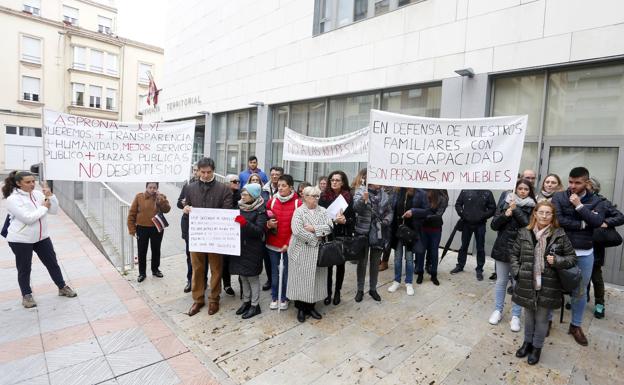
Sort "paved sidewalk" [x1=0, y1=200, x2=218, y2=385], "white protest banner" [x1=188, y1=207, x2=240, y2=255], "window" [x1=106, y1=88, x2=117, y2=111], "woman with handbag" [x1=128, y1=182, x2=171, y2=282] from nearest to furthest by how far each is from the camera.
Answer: "paved sidewalk" [x1=0, y1=200, x2=218, y2=385], "white protest banner" [x1=188, y1=207, x2=240, y2=255], "woman with handbag" [x1=128, y1=182, x2=171, y2=282], "window" [x1=106, y1=88, x2=117, y2=111]

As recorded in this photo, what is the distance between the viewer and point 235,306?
4785mm

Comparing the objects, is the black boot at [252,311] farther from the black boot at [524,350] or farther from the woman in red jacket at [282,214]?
the black boot at [524,350]

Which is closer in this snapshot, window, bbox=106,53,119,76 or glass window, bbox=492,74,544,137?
glass window, bbox=492,74,544,137

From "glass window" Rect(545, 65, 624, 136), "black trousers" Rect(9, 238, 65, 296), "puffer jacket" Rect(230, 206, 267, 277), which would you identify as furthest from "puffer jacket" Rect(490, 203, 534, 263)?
"black trousers" Rect(9, 238, 65, 296)

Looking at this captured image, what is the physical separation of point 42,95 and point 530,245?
41.1 meters

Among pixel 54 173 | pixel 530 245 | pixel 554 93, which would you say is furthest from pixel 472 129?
pixel 54 173

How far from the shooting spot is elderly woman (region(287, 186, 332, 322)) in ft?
13.9

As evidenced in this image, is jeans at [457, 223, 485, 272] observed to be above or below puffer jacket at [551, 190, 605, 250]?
below

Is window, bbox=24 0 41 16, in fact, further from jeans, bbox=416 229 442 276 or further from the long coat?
jeans, bbox=416 229 442 276

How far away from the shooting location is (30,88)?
104ft

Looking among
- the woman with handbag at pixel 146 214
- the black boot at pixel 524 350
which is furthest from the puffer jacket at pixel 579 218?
the woman with handbag at pixel 146 214

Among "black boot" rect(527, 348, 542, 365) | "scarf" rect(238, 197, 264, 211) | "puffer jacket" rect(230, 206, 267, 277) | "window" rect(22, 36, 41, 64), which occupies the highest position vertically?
"window" rect(22, 36, 41, 64)

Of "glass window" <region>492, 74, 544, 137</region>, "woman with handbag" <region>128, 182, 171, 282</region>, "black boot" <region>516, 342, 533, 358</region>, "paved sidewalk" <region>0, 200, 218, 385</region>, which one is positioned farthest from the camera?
"glass window" <region>492, 74, 544, 137</region>

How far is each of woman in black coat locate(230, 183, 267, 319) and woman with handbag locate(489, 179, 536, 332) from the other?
2.94 metres
